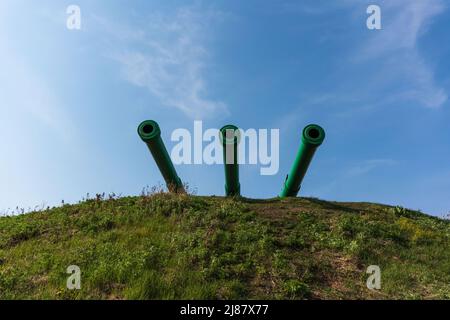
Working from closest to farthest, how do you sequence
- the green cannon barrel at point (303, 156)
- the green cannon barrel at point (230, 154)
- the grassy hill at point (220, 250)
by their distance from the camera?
the grassy hill at point (220, 250) < the green cannon barrel at point (303, 156) < the green cannon barrel at point (230, 154)

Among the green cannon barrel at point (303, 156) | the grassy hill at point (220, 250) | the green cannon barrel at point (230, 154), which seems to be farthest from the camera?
the green cannon barrel at point (230, 154)

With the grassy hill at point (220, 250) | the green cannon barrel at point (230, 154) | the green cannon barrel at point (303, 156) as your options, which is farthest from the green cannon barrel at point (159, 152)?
the green cannon barrel at point (303, 156)

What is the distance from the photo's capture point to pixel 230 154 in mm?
14773

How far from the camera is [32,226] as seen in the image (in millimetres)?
13195

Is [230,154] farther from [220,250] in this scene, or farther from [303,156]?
[220,250]

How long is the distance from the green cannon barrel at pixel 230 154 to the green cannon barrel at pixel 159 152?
1684 mm

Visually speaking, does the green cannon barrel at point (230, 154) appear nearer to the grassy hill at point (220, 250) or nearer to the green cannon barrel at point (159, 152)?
the grassy hill at point (220, 250)

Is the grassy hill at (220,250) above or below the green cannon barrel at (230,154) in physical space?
below

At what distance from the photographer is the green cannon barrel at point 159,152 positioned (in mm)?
14594

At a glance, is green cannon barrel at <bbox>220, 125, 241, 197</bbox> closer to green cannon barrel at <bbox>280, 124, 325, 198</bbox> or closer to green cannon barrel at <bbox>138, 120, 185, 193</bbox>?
green cannon barrel at <bbox>138, 120, 185, 193</bbox>

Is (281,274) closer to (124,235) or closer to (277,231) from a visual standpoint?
(277,231)

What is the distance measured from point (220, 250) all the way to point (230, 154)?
4898 mm

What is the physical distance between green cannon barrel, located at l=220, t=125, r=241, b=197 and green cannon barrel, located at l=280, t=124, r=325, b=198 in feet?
6.02

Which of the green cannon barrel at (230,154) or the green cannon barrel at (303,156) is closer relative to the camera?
the green cannon barrel at (303,156)
